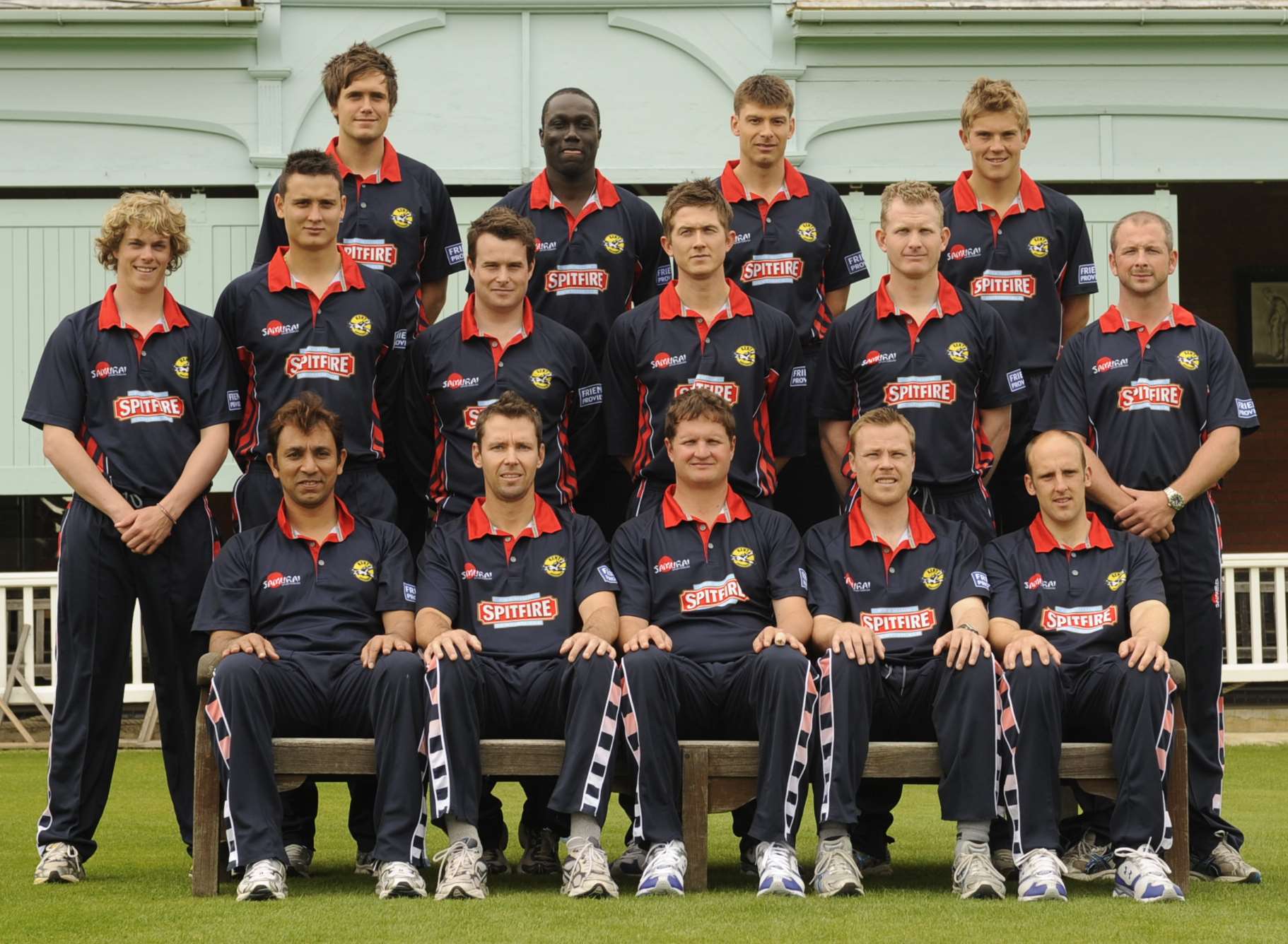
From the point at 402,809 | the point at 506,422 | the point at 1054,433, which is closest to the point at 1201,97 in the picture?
the point at 1054,433

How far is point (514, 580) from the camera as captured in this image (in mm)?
5277

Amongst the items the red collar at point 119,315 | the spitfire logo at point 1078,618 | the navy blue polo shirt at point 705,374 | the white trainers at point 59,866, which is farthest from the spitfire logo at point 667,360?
the white trainers at point 59,866

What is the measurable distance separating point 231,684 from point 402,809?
→ 59cm

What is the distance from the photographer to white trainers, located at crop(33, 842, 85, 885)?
5.29 m

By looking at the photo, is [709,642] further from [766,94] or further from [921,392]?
[766,94]

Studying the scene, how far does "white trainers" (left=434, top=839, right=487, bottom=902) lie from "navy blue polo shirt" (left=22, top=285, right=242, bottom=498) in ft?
4.89

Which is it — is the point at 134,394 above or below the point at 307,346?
below

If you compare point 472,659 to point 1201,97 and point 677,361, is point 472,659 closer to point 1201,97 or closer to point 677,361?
point 677,361

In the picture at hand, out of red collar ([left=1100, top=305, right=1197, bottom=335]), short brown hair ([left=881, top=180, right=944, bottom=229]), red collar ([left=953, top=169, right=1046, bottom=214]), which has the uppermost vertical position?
red collar ([left=953, top=169, right=1046, bottom=214])

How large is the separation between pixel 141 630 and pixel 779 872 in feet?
21.8

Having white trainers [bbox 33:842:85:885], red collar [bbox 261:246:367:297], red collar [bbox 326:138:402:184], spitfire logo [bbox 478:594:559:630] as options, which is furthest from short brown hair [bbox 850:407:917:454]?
white trainers [bbox 33:842:85:885]

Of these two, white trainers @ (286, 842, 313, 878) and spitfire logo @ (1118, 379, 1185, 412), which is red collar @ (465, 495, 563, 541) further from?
spitfire logo @ (1118, 379, 1185, 412)

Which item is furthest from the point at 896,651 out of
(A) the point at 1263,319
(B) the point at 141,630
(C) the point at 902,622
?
(A) the point at 1263,319

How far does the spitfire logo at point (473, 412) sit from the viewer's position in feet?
18.5
